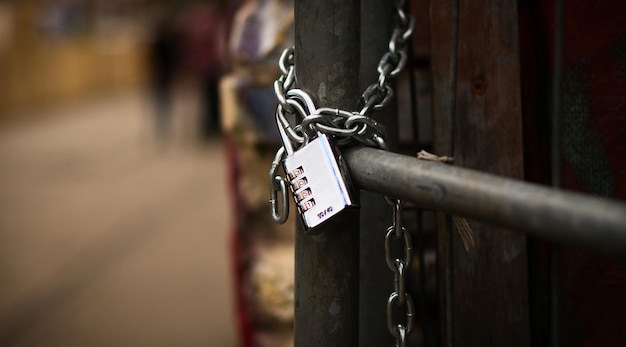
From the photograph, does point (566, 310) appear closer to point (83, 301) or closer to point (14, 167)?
point (83, 301)

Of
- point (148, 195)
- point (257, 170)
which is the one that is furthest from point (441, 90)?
point (148, 195)

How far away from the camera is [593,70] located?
1.03 m

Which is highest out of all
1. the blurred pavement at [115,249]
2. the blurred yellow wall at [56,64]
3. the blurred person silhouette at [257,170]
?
the blurred yellow wall at [56,64]

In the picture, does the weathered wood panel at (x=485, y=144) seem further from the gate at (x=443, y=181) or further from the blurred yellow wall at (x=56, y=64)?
the blurred yellow wall at (x=56, y=64)

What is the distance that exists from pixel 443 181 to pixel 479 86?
384 millimetres

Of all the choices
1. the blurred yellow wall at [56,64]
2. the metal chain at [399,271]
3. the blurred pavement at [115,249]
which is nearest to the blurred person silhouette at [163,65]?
the blurred pavement at [115,249]

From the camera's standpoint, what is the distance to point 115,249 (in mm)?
4637

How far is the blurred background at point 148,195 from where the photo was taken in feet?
5.90

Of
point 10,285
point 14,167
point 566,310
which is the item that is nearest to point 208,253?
point 10,285

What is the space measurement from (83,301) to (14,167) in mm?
4405

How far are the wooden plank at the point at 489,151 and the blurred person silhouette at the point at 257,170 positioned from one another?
0.69 meters

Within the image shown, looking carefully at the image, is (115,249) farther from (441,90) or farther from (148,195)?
(441,90)

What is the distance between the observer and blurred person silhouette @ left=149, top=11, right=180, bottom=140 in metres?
9.15

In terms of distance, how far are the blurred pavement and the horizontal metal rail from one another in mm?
2667
